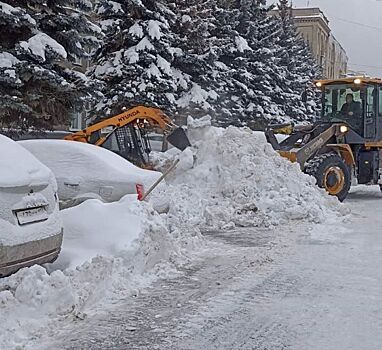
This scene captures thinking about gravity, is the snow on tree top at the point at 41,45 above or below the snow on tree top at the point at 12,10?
below

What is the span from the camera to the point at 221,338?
5.46 metres

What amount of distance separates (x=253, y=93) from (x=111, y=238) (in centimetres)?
2604

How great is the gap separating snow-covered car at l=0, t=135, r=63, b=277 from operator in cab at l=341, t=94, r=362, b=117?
1257 centimetres

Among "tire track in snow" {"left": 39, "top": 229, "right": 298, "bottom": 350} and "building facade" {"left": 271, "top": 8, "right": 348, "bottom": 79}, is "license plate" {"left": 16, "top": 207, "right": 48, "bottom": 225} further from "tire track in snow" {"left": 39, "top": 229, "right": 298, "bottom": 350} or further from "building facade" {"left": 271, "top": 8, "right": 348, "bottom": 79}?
"building facade" {"left": 271, "top": 8, "right": 348, "bottom": 79}

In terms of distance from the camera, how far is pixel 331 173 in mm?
15664

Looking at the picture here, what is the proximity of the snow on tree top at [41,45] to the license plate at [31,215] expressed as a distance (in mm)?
8030

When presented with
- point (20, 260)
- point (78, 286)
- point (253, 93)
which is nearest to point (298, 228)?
point (78, 286)

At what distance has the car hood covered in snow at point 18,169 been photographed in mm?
5711

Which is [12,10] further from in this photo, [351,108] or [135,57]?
[351,108]

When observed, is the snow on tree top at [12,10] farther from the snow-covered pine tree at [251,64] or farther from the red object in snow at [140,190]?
the snow-covered pine tree at [251,64]

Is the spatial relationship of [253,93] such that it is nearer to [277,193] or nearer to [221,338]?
[277,193]

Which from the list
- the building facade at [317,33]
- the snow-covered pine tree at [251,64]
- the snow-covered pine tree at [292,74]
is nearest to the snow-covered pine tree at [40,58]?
the snow-covered pine tree at [251,64]

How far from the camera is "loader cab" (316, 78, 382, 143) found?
17.3 meters

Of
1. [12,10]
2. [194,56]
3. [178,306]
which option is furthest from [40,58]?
[194,56]
